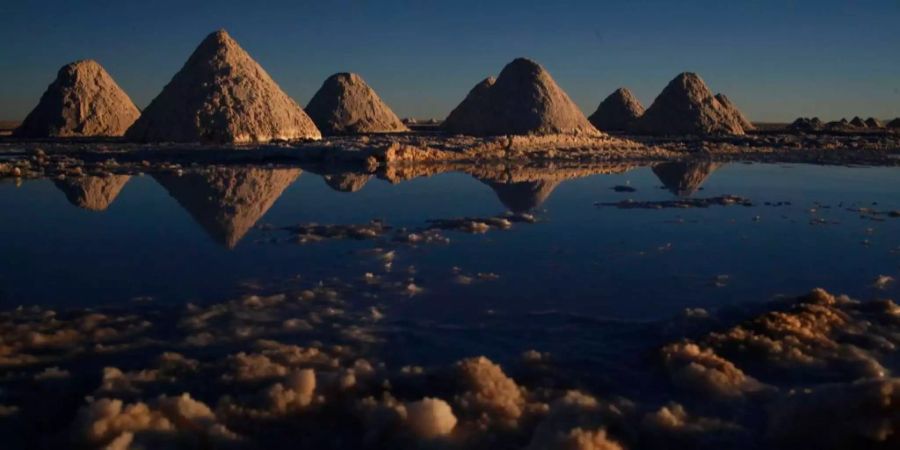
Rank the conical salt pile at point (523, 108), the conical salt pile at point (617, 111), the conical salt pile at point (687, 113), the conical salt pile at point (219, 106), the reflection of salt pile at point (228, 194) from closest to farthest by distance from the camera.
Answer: the reflection of salt pile at point (228, 194) → the conical salt pile at point (219, 106) → the conical salt pile at point (523, 108) → the conical salt pile at point (687, 113) → the conical salt pile at point (617, 111)

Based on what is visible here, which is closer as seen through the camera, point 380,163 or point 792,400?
point 792,400

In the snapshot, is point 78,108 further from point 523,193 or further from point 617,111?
point 617,111

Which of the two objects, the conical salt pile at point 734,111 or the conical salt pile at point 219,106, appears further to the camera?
the conical salt pile at point 734,111

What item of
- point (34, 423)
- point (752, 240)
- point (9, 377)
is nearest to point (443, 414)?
point (34, 423)

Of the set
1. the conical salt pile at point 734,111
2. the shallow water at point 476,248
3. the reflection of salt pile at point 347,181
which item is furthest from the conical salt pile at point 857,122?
the reflection of salt pile at point 347,181

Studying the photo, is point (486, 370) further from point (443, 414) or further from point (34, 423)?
point (34, 423)

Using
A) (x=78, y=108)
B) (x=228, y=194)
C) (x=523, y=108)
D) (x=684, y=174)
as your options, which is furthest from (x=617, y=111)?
(x=228, y=194)

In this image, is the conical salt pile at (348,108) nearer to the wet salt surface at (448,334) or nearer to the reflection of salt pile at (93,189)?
the reflection of salt pile at (93,189)
